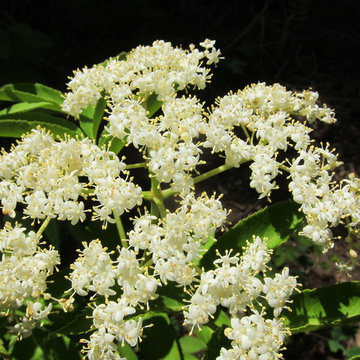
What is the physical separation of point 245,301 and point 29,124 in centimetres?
142

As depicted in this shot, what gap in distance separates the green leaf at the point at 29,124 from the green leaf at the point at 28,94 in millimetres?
113

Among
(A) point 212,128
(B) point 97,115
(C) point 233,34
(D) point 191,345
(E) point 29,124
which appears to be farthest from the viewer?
(C) point 233,34

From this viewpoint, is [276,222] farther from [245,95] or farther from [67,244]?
[67,244]

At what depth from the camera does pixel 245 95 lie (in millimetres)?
2314

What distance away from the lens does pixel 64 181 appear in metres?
1.90

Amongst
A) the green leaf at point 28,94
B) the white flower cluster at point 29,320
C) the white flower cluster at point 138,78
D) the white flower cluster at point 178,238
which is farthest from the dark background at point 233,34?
the white flower cluster at point 29,320

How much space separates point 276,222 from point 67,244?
2.42 meters

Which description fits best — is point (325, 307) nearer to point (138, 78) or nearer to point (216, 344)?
point (216, 344)

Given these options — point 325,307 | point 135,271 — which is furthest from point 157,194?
point 325,307

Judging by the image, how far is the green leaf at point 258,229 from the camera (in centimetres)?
195

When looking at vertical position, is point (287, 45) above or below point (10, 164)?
above

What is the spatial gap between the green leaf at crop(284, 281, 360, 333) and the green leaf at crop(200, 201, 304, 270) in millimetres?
289

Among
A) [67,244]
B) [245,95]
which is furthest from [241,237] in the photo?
[67,244]

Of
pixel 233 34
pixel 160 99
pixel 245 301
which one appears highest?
pixel 233 34
